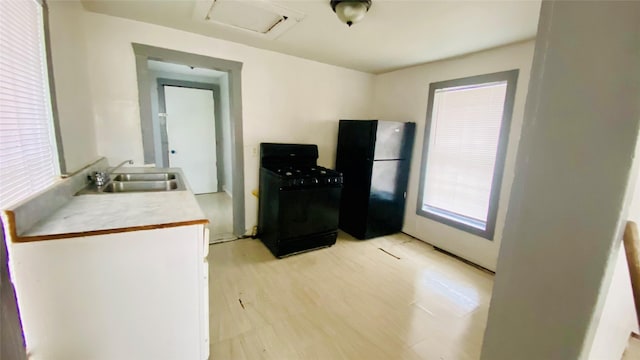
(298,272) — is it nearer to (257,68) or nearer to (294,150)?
(294,150)

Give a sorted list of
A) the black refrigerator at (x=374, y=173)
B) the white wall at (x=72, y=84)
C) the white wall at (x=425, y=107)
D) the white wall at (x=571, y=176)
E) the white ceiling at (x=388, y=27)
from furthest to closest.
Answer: the black refrigerator at (x=374, y=173) → the white wall at (x=425, y=107) → the white ceiling at (x=388, y=27) → the white wall at (x=72, y=84) → the white wall at (x=571, y=176)

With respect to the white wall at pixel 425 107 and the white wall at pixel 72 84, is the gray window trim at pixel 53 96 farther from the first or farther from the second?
the white wall at pixel 425 107

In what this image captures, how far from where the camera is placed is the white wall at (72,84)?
166cm

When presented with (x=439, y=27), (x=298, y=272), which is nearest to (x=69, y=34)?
(x=298, y=272)

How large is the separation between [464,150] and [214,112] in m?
4.26

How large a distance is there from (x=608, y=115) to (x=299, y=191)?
245 centimetres

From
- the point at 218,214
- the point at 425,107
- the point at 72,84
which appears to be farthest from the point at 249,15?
the point at 218,214

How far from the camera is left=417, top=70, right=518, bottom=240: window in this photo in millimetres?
2662

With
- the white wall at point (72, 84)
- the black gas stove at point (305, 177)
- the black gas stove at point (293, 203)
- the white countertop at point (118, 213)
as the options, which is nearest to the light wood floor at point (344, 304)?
the black gas stove at point (293, 203)

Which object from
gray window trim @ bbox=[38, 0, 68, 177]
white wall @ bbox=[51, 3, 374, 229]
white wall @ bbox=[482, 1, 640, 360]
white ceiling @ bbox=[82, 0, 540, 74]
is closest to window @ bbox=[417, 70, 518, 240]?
white ceiling @ bbox=[82, 0, 540, 74]

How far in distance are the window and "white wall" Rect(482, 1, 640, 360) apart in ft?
8.03

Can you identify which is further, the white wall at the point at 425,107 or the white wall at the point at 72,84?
the white wall at the point at 425,107

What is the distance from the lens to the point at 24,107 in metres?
1.24

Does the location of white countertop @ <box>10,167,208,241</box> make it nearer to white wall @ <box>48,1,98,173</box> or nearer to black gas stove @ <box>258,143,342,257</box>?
white wall @ <box>48,1,98,173</box>
